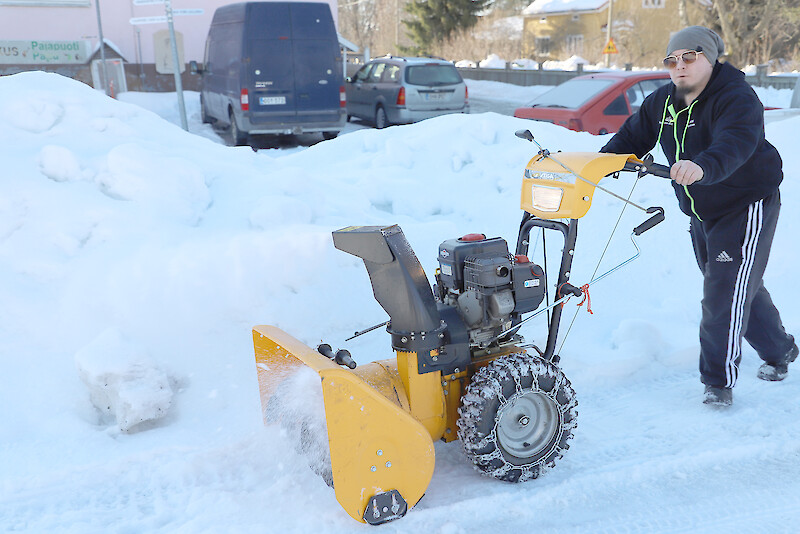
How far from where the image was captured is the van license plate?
11.0 m

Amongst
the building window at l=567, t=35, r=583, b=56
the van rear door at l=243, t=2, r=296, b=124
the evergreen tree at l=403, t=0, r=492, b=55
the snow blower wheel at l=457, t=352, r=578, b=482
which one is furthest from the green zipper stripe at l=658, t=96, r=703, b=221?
the building window at l=567, t=35, r=583, b=56

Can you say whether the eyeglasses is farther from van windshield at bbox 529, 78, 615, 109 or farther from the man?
van windshield at bbox 529, 78, 615, 109

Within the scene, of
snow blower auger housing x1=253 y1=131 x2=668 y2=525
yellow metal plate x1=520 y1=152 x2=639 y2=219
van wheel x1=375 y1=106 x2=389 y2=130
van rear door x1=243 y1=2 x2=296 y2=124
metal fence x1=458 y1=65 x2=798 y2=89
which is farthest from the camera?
metal fence x1=458 y1=65 x2=798 y2=89

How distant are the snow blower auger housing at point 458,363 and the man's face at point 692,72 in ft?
1.65

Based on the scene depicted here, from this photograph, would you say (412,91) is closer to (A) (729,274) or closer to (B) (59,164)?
(B) (59,164)

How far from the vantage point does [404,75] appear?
1302 centimetres

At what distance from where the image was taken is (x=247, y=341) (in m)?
3.79

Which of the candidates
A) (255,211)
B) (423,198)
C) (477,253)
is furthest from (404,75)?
(477,253)

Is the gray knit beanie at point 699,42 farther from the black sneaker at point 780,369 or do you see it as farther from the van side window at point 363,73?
the van side window at point 363,73

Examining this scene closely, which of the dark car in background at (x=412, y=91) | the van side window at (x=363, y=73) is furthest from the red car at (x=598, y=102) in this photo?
the van side window at (x=363, y=73)

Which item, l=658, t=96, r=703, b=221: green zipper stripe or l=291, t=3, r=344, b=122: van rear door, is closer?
l=658, t=96, r=703, b=221: green zipper stripe

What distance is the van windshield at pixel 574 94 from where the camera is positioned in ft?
29.4

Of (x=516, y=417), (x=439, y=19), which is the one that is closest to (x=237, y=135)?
(x=516, y=417)

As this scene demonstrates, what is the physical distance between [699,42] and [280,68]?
344 inches
